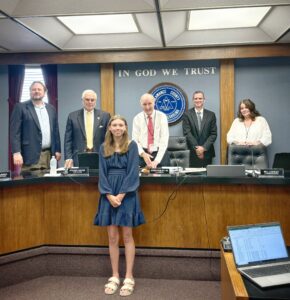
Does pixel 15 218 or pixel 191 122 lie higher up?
pixel 191 122

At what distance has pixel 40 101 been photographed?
3723 mm

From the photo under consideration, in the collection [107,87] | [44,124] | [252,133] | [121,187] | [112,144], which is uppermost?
[107,87]

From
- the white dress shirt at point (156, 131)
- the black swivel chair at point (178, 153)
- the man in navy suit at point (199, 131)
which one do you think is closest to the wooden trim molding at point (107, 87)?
the man in navy suit at point (199, 131)

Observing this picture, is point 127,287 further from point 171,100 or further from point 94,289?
point 171,100

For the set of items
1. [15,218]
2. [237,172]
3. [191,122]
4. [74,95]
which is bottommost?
[15,218]

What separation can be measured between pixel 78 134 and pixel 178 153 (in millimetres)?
1173

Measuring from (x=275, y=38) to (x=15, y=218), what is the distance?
13.6ft

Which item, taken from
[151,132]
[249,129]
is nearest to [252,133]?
[249,129]

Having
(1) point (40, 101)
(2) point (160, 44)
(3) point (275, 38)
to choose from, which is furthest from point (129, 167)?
(3) point (275, 38)

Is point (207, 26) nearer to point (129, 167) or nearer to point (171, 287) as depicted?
point (129, 167)

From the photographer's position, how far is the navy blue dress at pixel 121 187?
8.40 ft

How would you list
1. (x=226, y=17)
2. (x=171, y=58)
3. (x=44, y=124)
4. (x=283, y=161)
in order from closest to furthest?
(x=283, y=161), (x=44, y=124), (x=226, y=17), (x=171, y=58)

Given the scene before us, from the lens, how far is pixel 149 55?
5.34 meters

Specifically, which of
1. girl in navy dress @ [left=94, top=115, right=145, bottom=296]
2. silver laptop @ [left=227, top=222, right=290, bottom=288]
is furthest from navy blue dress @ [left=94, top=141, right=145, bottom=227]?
silver laptop @ [left=227, top=222, right=290, bottom=288]
